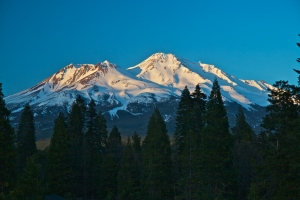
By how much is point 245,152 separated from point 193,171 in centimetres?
1715

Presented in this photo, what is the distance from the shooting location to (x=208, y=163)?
36188 millimetres

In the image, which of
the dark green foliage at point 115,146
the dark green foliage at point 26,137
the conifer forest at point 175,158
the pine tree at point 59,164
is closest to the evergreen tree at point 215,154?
the conifer forest at point 175,158

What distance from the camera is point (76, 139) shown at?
56.9 meters

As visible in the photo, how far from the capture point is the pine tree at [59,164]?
48325mm

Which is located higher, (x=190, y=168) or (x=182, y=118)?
(x=182, y=118)

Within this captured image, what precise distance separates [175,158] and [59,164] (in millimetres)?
15240

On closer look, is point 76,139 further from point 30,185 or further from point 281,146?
point 281,146

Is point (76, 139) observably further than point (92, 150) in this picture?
Yes

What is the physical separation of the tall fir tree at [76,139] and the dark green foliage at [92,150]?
33.5 inches

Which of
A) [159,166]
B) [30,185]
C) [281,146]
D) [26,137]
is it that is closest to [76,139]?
[26,137]

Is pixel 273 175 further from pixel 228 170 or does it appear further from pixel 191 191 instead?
pixel 191 191

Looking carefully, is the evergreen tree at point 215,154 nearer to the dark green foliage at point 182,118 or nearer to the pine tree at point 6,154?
the dark green foliage at point 182,118

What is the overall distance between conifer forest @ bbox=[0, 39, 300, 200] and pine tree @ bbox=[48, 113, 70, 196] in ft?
0.39

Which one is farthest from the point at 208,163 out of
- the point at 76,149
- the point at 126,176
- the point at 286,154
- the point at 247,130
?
the point at 247,130
